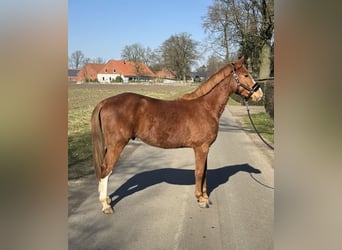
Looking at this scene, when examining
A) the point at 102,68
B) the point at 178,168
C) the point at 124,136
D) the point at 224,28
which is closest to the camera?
the point at 124,136

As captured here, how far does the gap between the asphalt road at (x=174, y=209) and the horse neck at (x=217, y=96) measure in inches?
55.8

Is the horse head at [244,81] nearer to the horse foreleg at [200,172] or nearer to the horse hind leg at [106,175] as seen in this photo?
the horse foreleg at [200,172]

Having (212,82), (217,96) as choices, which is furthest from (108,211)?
(212,82)

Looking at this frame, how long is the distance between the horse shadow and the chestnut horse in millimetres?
781

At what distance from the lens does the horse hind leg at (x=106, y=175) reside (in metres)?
4.45

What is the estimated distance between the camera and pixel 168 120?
4.73 m

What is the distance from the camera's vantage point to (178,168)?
6.92 metres

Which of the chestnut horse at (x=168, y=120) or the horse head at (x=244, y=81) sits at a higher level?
the horse head at (x=244, y=81)

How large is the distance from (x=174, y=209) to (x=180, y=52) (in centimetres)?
4802

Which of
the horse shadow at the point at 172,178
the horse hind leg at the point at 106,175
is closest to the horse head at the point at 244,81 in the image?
the horse shadow at the point at 172,178
